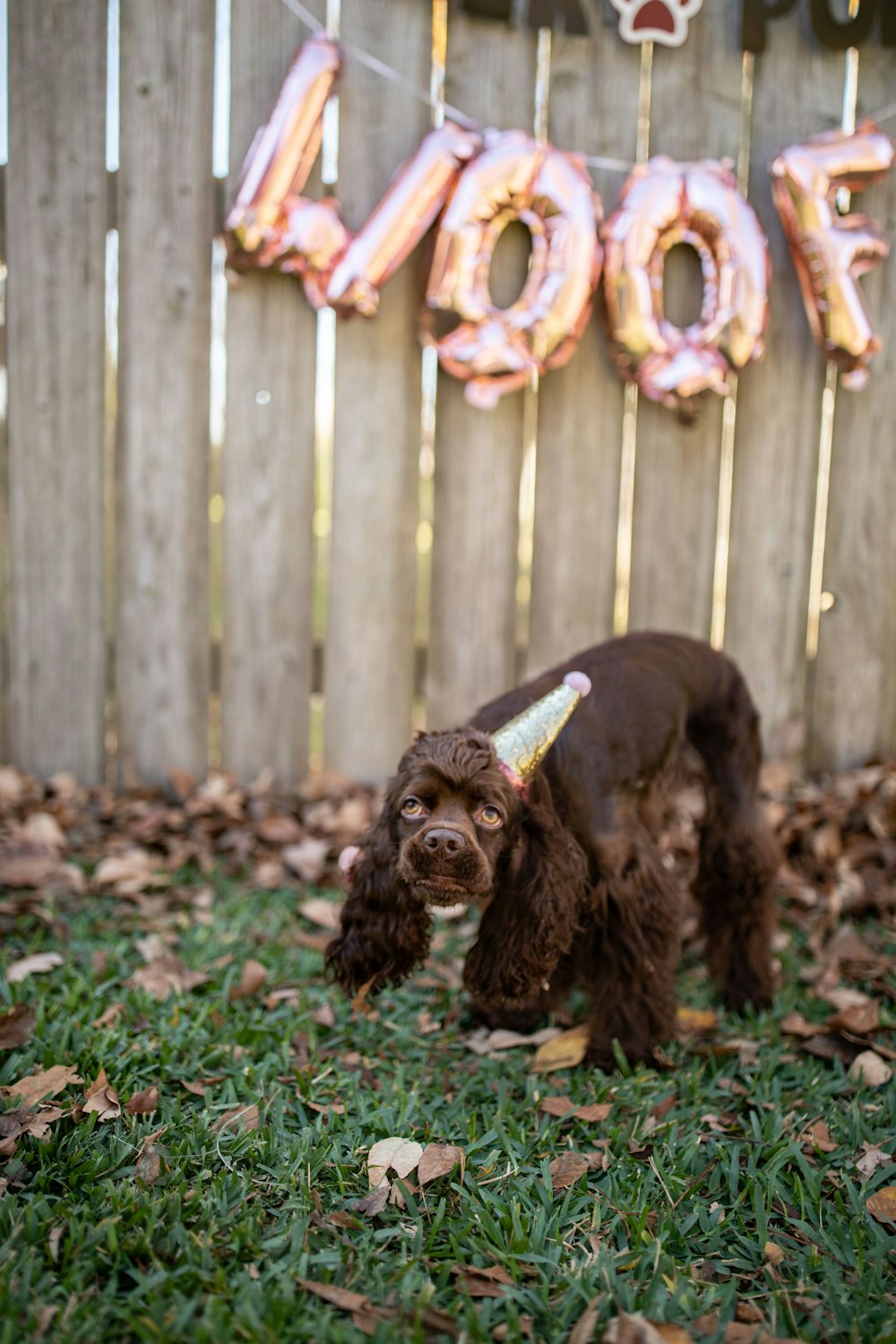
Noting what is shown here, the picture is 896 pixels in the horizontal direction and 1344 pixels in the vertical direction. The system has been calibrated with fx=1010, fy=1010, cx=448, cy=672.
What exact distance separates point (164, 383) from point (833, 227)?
2.34m

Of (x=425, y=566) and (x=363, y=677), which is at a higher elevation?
(x=425, y=566)

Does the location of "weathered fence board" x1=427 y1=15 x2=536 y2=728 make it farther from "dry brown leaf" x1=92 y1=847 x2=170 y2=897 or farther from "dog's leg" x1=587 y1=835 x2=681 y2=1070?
"dog's leg" x1=587 y1=835 x2=681 y2=1070

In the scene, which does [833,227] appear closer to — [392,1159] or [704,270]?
[704,270]

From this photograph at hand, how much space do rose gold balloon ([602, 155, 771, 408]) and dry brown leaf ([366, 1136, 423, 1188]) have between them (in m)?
2.60

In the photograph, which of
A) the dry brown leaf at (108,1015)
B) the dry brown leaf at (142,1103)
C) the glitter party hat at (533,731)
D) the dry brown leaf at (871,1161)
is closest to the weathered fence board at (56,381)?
the dry brown leaf at (108,1015)

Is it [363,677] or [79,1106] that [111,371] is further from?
[79,1106]

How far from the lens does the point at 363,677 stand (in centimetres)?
370

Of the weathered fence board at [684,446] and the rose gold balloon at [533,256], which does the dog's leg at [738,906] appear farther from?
the rose gold balloon at [533,256]

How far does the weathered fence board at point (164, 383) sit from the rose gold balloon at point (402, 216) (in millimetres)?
558

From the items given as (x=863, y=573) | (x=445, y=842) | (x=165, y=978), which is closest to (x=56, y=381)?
(x=165, y=978)

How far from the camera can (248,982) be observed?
8.13 feet

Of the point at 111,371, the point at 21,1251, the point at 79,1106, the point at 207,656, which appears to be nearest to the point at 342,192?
the point at 111,371

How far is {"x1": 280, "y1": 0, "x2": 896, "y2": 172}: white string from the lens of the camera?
11.1ft

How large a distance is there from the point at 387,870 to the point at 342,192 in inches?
97.7
